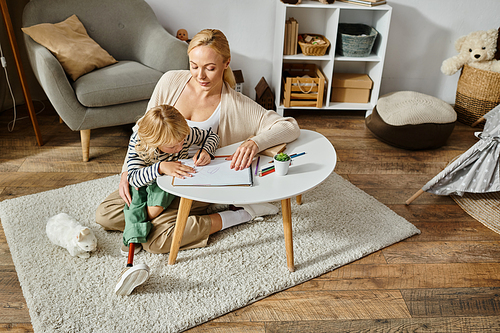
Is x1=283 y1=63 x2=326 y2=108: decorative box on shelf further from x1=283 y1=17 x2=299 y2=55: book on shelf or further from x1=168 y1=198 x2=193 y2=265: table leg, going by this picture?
x1=168 y1=198 x2=193 y2=265: table leg

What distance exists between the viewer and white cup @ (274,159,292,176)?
1.30m

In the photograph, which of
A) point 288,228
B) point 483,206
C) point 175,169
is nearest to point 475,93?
point 483,206

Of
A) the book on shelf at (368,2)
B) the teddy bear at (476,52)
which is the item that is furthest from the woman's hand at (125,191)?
the teddy bear at (476,52)

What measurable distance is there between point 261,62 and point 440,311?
7.14 feet

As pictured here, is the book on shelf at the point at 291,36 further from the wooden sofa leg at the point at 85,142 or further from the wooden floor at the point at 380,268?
the wooden sofa leg at the point at 85,142

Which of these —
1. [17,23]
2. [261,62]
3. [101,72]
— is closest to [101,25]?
[101,72]

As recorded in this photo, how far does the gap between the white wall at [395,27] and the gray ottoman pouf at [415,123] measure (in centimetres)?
59

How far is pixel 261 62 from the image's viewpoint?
2992mm

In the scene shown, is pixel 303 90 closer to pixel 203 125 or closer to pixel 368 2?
pixel 368 2

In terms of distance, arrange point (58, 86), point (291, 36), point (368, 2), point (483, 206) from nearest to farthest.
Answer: point (483, 206) → point (58, 86) → point (368, 2) → point (291, 36)

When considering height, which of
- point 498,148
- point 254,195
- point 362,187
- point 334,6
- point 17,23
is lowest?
point 362,187

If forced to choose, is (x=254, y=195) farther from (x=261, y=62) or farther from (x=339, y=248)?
(x=261, y=62)

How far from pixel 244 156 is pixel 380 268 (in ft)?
2.33

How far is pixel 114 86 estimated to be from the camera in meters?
2.12
